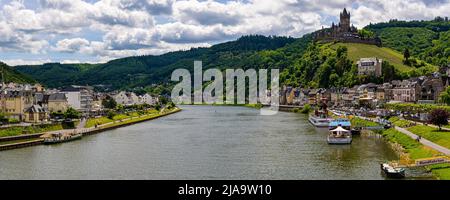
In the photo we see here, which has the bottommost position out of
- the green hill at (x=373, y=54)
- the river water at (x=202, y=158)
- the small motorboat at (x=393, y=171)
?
the river water at (x=202, y=158)

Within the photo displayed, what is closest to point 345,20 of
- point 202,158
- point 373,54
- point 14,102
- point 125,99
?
point 373,54

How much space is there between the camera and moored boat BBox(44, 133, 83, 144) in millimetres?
48528

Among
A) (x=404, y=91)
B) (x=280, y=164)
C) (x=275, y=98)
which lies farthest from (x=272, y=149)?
(x=275, y=98)

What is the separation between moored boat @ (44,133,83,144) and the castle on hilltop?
4684 inches

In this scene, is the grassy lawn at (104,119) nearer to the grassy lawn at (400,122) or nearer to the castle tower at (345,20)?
the grassy lawn at (400,122)

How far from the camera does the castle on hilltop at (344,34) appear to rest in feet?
524

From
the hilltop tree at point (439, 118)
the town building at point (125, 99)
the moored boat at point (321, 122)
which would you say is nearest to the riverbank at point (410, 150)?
the hilltop tree at point (439, 118)

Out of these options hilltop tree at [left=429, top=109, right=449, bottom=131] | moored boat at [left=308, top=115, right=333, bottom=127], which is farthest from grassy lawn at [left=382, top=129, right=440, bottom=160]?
moored boat at [left=308, top=115, right=333, bottom=127]

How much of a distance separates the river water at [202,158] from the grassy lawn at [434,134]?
3259 millimetres

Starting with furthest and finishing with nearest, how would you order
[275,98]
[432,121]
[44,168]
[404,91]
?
A: [275,98], [404,91], [432,121], [44,168]

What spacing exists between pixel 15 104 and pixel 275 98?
267 feet

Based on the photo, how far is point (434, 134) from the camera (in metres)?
41.7
